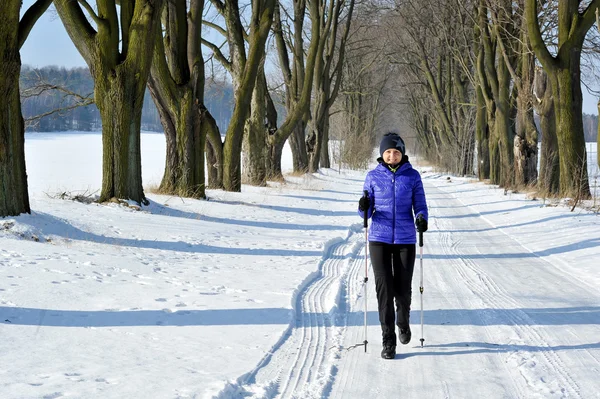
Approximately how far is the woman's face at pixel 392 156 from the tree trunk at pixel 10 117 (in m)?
5.86

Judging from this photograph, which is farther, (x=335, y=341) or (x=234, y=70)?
(x=234, y=70)

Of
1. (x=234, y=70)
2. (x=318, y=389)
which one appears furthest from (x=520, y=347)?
(x=234, y=70)

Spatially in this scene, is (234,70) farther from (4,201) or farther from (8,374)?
(8,374)

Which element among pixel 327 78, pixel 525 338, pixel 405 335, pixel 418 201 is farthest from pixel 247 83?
pixel 327 78

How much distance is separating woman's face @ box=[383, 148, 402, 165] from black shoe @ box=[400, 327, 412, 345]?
1.43 meters

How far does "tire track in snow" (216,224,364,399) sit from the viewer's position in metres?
4.40

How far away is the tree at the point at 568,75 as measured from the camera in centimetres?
1614

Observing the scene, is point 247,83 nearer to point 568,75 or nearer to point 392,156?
point 568,75

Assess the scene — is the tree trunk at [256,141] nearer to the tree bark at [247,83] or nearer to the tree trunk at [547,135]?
the tree bark at [247,83]

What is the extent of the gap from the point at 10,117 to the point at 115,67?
11.1ft

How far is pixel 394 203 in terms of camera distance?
5.68m

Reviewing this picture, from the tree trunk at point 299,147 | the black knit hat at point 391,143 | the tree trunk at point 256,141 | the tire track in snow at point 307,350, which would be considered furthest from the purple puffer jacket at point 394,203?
the tree trunk at point 299,147

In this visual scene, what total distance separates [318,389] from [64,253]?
183 inches

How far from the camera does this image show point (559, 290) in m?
7.84
